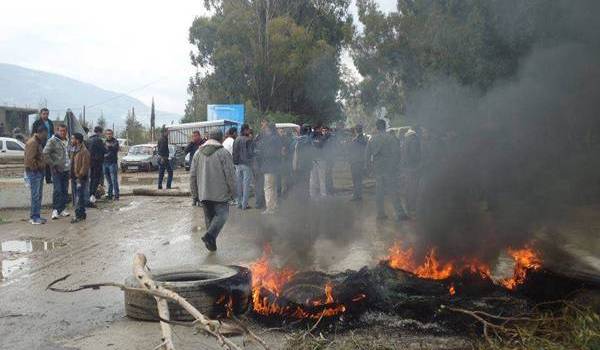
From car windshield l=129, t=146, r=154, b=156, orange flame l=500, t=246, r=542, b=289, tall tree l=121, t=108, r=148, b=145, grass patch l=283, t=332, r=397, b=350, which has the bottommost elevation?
grass patch l=283, t=332, r=397, b=350

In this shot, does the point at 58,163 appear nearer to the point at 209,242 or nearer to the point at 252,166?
the point at 252,166

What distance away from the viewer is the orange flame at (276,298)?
15.9ft

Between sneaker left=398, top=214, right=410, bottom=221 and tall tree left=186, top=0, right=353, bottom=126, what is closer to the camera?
sneaker left=398, top=214, right=410, bottom=221

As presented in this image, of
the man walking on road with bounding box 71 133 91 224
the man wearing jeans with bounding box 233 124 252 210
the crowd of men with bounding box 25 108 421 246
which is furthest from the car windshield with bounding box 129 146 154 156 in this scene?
the man walking on road with bounding box 71 133 91 224

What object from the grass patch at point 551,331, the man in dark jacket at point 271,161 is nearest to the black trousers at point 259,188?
the man in dark jacket at point 271,161

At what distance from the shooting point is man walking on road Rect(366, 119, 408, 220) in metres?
10.8

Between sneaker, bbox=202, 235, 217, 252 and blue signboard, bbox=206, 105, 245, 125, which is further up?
blue signboard, bbox=206, 105, 245, 125

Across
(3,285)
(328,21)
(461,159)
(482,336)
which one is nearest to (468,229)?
(461,159)

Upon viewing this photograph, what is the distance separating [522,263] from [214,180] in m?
4.28

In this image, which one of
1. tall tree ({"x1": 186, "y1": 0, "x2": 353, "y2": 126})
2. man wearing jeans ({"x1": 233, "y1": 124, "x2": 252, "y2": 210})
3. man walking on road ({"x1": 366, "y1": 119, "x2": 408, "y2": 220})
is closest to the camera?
man walking on road ({"x1": 366, "y1": 119, "x2": 408, "y2": 220})

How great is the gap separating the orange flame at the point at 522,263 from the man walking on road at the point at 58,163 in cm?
900

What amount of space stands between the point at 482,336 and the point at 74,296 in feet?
14.1

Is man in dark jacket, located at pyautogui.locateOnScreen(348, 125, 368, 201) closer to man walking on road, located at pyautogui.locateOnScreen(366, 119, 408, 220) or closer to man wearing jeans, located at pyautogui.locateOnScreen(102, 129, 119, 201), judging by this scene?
man walking on road, located at pyautogui.locateOnScreen(366, 119, 408, 220)

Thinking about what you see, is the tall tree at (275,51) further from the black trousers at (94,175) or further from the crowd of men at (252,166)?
the black trousers at (94,175)
